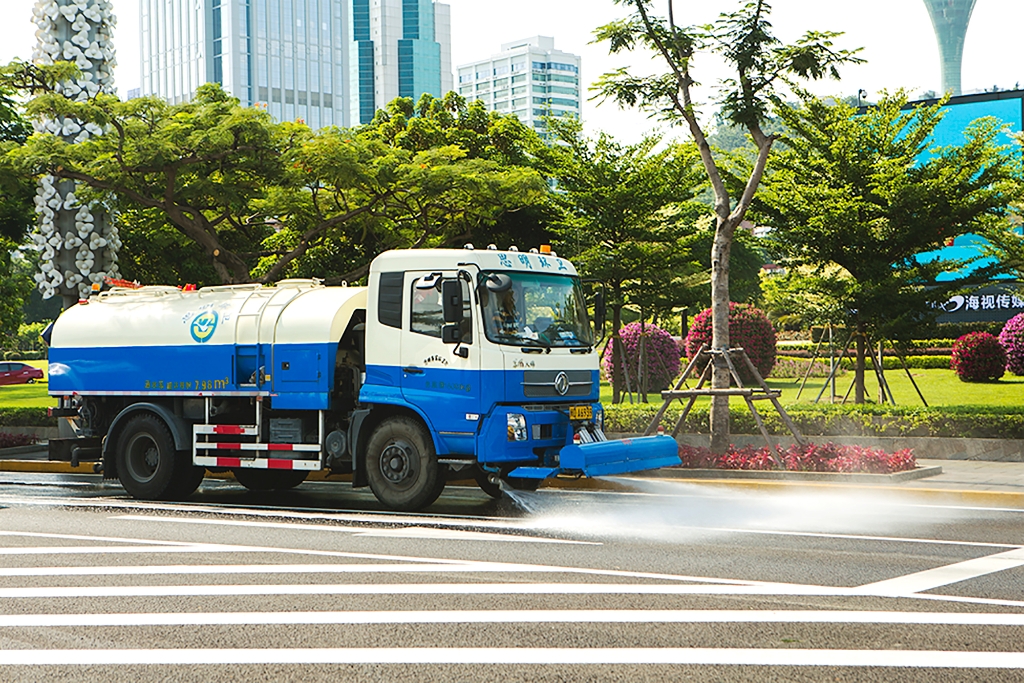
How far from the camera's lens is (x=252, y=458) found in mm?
14078

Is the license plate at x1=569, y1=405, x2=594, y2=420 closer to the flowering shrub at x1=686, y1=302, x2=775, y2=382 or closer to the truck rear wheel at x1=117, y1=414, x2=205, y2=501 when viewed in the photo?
the truck rear wheel at x1=117, y1=414, x2=205, y2=501

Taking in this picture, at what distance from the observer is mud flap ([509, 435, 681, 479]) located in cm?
1181

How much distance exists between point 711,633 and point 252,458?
846 cm

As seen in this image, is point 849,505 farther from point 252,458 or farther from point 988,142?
point 988,142

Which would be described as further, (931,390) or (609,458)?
(931,390)

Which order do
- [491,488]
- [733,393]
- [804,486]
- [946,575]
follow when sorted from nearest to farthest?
[946,575] → [491,488] → [804,486] → [733,393]

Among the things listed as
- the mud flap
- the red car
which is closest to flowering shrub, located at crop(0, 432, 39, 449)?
the mud flap

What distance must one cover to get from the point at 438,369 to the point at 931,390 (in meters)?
20.8

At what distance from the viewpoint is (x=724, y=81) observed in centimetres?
1669

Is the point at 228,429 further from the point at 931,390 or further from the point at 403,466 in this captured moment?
the point at 931,390

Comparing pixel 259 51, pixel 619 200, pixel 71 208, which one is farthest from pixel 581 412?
pixel 259 51

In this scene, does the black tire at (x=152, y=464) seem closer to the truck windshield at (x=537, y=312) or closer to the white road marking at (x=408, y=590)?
the truck windshield at (x=537, y=312)

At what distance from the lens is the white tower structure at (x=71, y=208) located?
78.0 feet

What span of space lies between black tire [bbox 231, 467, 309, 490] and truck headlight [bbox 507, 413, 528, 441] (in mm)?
4588
